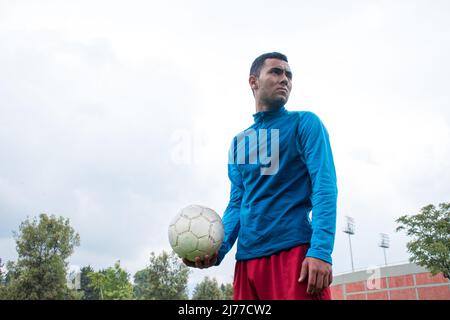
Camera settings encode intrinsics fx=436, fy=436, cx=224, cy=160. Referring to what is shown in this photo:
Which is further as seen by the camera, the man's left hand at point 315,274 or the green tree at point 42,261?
the green tree at point 42,261

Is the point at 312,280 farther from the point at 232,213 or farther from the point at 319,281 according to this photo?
the point at 232,213

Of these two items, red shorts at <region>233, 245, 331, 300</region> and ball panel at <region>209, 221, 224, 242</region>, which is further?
ball panel at <region>209, 221, 224, 242</region>

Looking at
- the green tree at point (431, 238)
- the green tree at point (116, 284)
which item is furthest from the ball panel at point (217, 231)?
the green tree at point (116, 284)

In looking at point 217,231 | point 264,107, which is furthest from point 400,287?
point 217,231

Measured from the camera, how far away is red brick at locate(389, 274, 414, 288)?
103 ft

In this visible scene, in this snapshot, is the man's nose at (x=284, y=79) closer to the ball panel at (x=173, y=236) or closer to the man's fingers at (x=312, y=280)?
the ball panel at (x=173, y=236)

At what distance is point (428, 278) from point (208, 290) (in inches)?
731

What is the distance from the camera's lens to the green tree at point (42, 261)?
2883 centimetres

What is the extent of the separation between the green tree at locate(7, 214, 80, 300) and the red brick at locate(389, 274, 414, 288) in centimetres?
2294

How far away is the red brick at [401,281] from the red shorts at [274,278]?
31888 millimetres

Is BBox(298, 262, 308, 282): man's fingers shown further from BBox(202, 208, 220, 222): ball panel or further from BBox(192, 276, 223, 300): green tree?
BBox(192, 276, 223, 300): green tree

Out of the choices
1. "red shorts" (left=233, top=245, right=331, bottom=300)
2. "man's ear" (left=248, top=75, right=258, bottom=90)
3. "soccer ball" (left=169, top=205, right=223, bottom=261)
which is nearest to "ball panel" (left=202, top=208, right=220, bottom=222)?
"soccer ball" (left=169, top=205, right=223, bottom=261)
